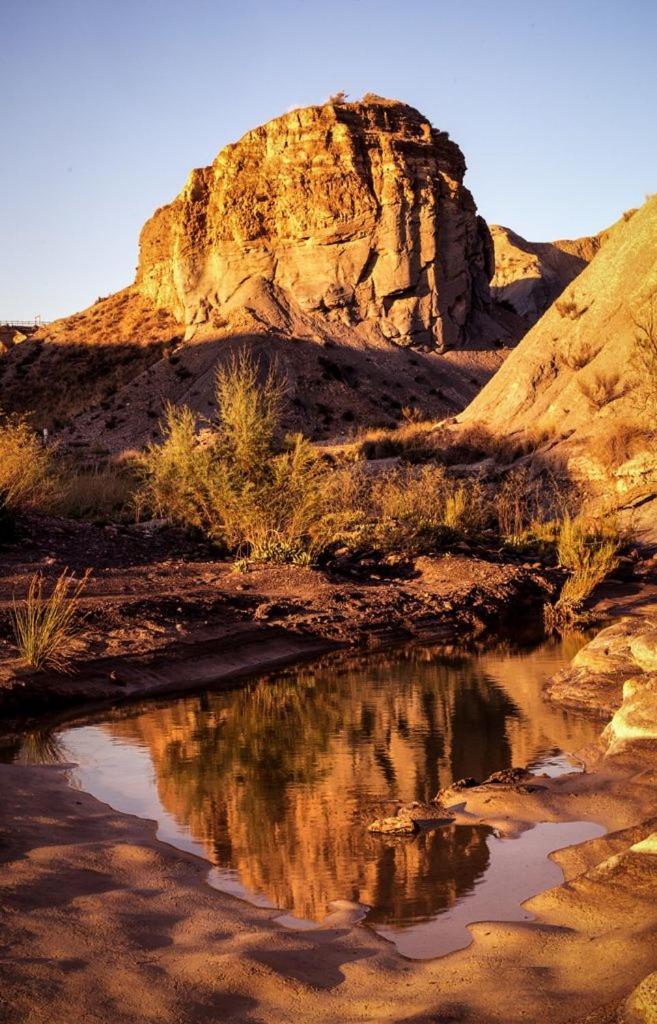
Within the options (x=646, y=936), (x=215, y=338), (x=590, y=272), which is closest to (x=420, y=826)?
(x=646, y=936)

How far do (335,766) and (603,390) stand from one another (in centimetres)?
1984

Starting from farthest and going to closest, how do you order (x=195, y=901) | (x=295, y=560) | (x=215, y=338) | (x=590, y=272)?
(x=215, y=338), (x=590, y=272), (x=295, y=560), (x=195, y=901)

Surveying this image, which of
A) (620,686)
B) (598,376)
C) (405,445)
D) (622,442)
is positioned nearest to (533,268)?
(405,445)

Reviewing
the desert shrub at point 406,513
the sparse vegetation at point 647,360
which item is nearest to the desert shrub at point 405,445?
the desert shrub at point 406,513

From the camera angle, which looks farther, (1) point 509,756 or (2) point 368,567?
(2) point 368,567

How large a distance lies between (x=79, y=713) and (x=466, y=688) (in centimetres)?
415

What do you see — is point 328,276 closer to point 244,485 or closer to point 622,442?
point 622,442

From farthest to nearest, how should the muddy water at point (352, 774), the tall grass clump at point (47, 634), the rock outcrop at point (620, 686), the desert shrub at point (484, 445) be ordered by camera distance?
the desert shrub at point (484, 445)
the tall grass clump at point (47, 634)
the rock outcrop at point (620, 686)
the muddy water at point (352, 774)

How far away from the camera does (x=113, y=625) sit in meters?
14.1

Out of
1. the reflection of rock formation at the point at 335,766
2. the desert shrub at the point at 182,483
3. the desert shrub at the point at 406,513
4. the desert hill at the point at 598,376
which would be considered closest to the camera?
the reflection of rock formation at the point at 335,766

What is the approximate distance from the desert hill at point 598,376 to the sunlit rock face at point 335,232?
26.9 meters

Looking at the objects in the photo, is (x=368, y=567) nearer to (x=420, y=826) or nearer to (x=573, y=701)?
(x=573, y=701)

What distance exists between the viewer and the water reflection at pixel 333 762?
727 centimetres

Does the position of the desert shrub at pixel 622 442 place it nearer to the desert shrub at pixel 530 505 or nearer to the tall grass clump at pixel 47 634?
the desert shrub at pixel 530 505
